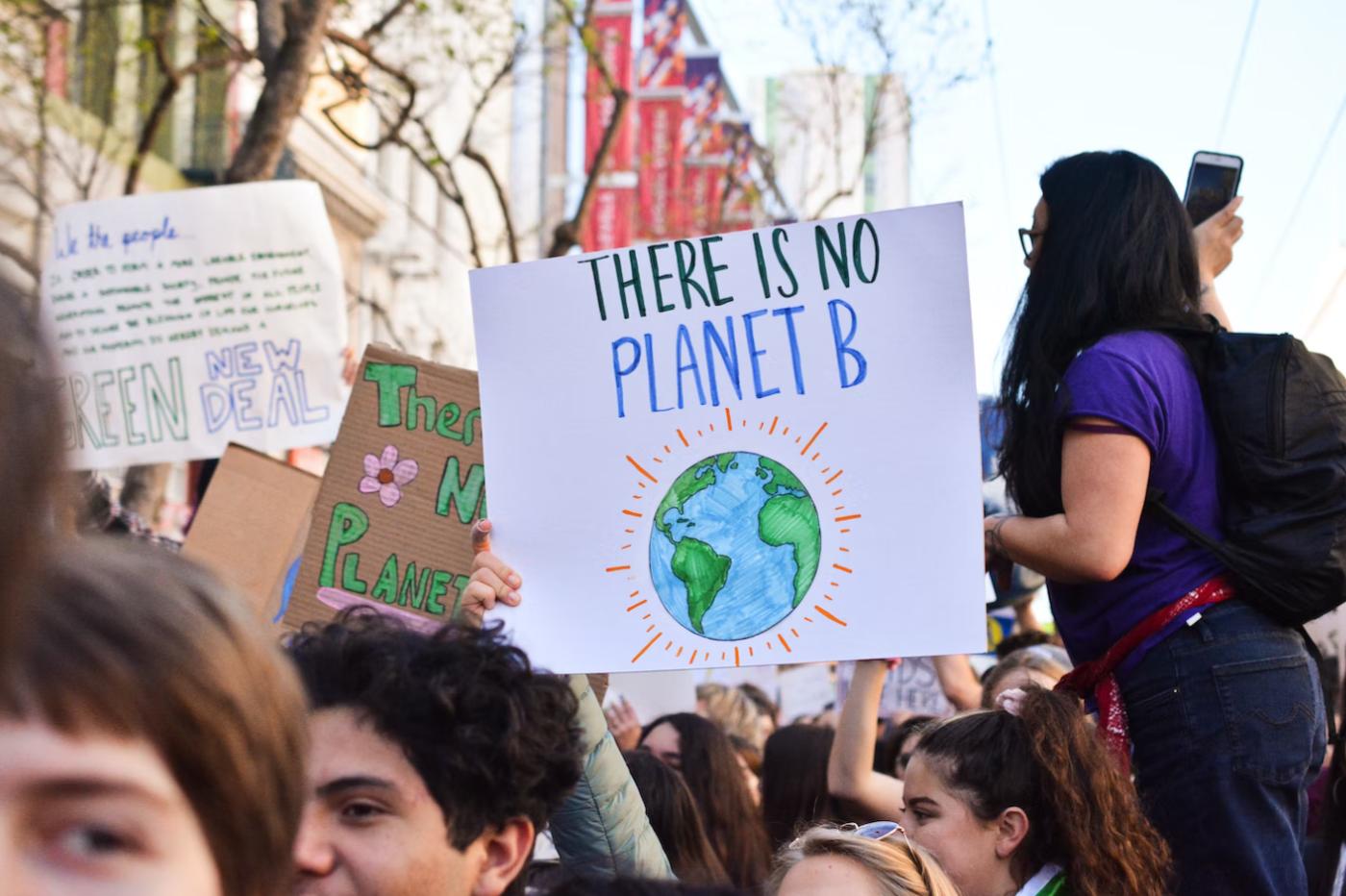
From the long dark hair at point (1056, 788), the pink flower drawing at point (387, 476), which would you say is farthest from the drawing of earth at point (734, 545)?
the pink flower drawing at point (387, 476)

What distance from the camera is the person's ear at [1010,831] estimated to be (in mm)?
3002

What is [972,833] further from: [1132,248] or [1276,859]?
[1132,248]

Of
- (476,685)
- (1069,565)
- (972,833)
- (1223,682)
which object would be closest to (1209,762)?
(1223,682)

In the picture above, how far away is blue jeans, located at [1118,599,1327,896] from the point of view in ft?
8.11

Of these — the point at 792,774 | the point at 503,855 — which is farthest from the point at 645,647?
the point at 792,774

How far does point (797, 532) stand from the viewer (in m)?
2.71

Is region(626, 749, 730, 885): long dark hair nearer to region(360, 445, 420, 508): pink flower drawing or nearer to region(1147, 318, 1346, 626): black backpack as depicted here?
region(360, 445, 420, 508): pink flower drawing

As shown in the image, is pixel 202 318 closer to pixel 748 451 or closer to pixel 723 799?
pixel 723 799

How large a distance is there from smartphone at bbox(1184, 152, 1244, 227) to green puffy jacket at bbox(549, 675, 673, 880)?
1.54 m

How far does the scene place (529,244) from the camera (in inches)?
1265

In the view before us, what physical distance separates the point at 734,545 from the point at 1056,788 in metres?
0.73

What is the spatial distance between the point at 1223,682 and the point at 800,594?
0.66 meters

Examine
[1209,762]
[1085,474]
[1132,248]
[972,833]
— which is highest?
[1132,248]

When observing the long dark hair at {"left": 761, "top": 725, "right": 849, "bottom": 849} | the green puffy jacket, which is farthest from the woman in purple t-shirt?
the long dark hair at {"left": 761, "top": 725, "right": 849, "bottom": 849}
